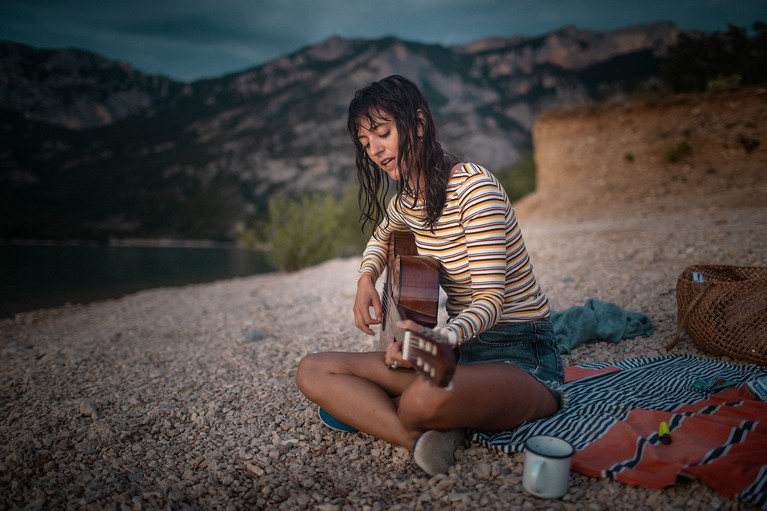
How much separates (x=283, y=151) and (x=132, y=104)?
9292 centimetres

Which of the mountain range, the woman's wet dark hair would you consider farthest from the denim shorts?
the mountain range

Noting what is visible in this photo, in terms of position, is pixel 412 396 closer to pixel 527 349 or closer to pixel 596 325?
pixel 527 349

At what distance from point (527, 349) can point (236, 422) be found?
203cm

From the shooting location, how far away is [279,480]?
2164mm

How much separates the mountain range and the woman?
52.9 metres

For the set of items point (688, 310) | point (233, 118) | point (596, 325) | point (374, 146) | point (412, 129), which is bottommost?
point (596, 325)

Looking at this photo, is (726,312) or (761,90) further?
(761,90)

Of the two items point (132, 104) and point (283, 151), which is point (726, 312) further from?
point (132, 104)

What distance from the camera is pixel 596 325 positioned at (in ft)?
12.5

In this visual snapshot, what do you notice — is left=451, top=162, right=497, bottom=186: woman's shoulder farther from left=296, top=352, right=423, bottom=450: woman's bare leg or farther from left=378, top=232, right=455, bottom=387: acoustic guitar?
left=296, top=352, right=423, bottom=450: woman's bare leg

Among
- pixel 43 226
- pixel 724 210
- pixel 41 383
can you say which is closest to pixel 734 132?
pixel 724 210

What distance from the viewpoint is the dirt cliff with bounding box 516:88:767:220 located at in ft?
49.7

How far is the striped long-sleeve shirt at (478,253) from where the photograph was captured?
6.47 feet

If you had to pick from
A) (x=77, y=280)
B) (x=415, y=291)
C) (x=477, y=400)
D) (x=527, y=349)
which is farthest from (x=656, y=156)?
(x=77, y=280)
